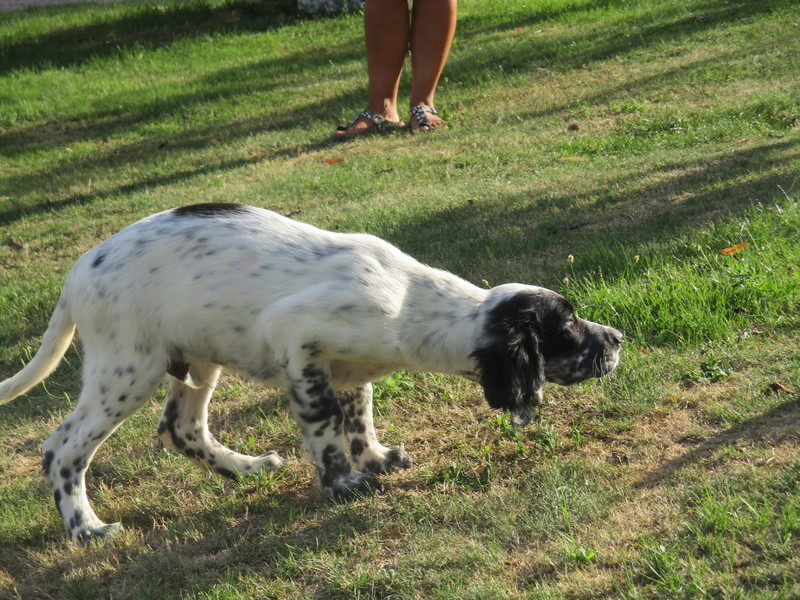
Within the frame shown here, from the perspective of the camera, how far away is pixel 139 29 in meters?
14.7

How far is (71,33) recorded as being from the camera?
47.9 feet

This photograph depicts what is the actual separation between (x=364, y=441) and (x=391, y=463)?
15 cm

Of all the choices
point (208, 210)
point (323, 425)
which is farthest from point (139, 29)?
point (323, 425)

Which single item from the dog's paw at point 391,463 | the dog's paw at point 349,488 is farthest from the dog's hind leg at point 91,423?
the dog's paw at point 391,463

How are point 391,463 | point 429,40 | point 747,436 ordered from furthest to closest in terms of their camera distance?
point 429,40 → point 391,463 → point 747,436

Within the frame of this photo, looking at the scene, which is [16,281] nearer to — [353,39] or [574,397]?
[574,397]

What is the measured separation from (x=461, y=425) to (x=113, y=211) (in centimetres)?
485

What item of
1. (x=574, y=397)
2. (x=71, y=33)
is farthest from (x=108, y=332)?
(x=71, y=33)

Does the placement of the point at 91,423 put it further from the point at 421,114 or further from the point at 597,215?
the point at 421,114

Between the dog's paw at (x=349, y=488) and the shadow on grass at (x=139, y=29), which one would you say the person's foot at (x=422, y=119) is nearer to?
the shadow on grass at (x=139, y=29)

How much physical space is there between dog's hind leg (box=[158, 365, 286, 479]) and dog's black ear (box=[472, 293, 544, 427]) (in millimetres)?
1099

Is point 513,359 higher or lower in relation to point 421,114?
higher

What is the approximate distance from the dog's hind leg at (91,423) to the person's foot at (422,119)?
6.15 m

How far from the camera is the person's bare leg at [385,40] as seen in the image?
9320 mm
